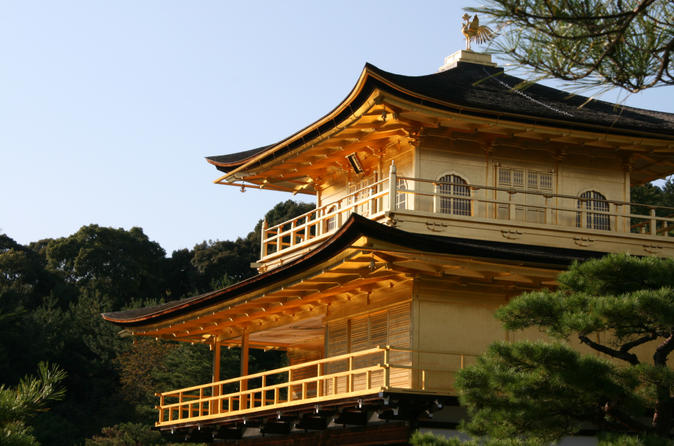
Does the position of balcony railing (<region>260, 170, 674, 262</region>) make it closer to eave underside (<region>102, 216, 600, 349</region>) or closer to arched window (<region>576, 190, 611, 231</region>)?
arched window (<region>576, 190, 611, 231</region>)

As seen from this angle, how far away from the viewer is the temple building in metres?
17.7

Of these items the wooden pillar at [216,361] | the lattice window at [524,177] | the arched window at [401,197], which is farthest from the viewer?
the wooden pillar at [216,361]

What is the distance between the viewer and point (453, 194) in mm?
20406

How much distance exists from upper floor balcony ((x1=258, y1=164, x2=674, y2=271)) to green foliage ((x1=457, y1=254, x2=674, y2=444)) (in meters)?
4.75

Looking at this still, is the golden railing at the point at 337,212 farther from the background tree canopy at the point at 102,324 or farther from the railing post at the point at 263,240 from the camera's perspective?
the background tree canopy at the point at 102,324

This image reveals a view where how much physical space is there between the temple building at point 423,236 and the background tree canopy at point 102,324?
17.4m

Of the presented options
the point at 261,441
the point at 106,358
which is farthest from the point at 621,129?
the point at 106,358

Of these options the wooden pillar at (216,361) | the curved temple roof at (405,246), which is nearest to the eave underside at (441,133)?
the curved temple roof at (405,246)

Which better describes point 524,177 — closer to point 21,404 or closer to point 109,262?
point 21,404

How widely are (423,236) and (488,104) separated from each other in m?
4.25

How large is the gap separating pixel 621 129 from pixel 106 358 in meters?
37.0

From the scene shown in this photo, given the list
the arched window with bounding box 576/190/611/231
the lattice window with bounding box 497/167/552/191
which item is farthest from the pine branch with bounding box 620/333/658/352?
the lattice window with bounding box 497/167/552/191

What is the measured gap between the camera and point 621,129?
20.4 m

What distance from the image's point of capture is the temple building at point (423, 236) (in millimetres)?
17703
